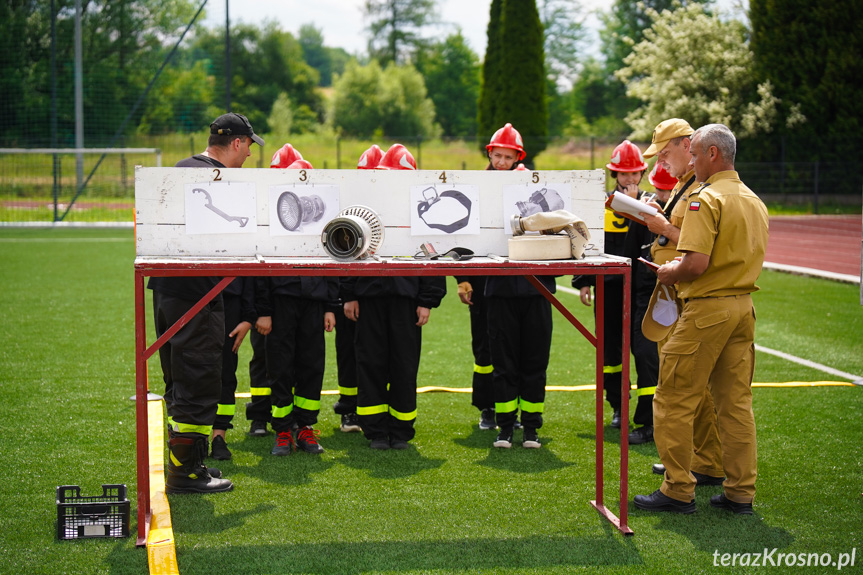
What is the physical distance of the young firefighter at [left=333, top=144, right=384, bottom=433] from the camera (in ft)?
20.0

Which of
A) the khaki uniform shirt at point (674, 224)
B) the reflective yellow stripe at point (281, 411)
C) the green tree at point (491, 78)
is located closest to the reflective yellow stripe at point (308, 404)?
the reflective yellow stripe at point (281, 411)

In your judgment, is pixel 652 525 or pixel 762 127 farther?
pixel 762 127

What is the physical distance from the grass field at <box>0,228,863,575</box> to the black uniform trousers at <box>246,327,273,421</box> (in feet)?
0.66

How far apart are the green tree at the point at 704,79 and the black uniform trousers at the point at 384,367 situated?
25939 millimetres

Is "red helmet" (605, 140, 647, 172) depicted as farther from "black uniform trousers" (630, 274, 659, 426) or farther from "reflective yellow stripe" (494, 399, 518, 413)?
"reflective yellow stripe" (494, 399, 518, 413)

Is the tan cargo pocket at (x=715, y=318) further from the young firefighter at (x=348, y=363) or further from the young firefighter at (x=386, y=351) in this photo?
the young firefighter at (x=348, y=363)

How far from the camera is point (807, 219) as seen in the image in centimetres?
2573

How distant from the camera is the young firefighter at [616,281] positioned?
6031mm

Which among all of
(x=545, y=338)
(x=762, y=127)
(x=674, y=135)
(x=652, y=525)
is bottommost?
(x=652, y=525)

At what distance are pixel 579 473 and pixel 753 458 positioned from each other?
3.54 feet

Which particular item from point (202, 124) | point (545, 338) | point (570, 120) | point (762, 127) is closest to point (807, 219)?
point (762, 127)

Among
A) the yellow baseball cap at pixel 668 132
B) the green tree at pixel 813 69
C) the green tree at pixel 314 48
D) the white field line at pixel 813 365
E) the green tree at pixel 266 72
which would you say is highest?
the green tree at pixel 314 48

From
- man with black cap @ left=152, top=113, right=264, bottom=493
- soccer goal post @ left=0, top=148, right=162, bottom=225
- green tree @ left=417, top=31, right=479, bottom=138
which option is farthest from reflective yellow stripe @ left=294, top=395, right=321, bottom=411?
green tree @ left=417, top=31, right=479, bottom=138

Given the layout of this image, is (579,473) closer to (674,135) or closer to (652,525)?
(652,525)
